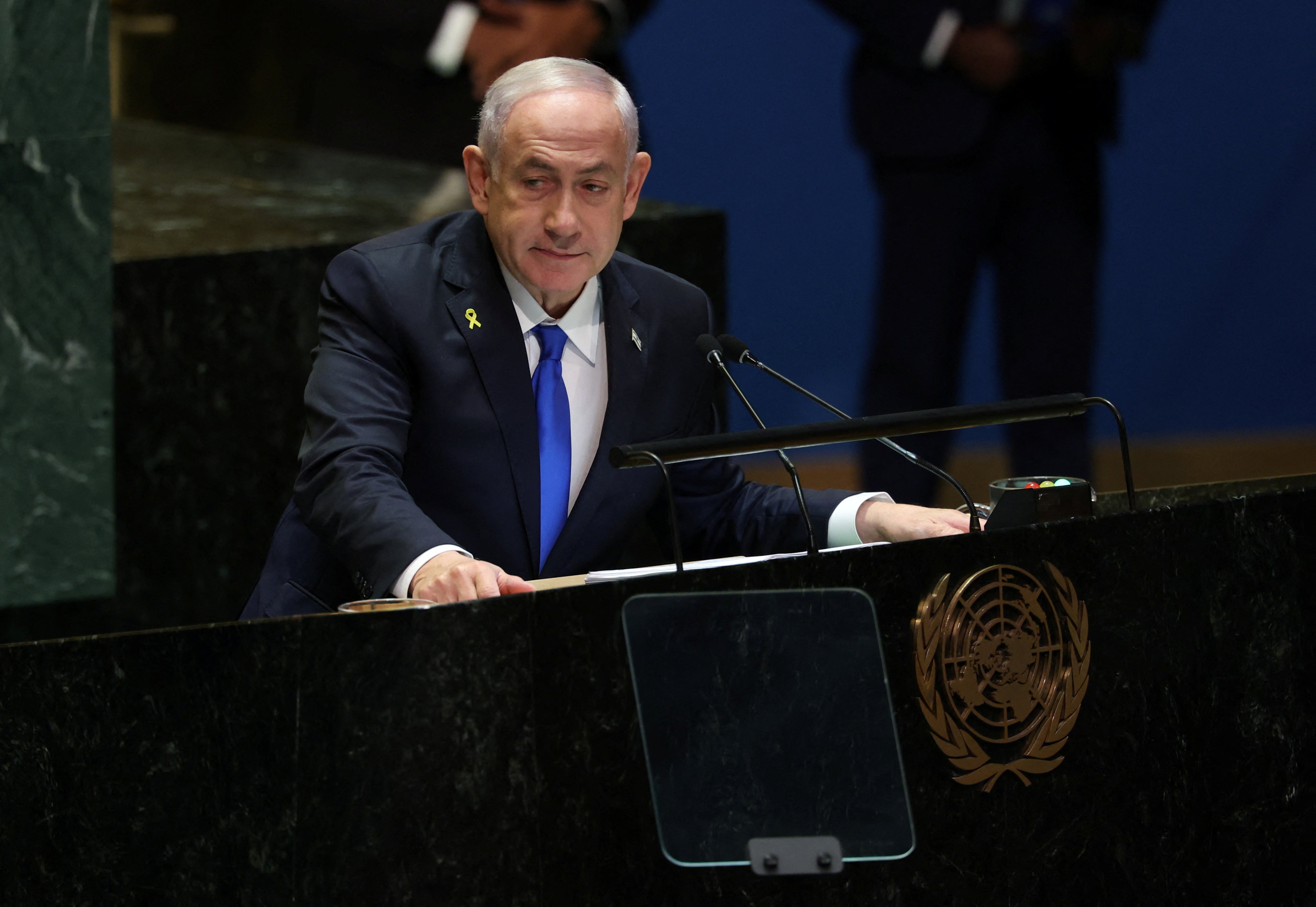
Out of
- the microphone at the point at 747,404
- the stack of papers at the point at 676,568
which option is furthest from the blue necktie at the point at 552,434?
the stack of papers at the point at 676,568

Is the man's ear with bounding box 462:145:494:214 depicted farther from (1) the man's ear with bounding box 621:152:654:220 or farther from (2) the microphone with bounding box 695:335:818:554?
(2) the microphone with bounding box 695:335:818:554

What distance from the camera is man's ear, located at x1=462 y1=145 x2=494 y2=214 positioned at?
2584 mm

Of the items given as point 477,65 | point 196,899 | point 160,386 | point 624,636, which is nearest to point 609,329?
point 624,636

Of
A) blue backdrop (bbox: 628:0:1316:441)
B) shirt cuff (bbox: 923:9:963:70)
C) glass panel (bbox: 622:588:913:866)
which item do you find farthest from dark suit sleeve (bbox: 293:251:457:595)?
blue backdrop (bbox: 628:0:1316:441)

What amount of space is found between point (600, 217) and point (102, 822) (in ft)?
3.74

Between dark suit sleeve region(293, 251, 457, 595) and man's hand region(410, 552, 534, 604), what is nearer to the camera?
man's hand region(410, 552, 534, 604)

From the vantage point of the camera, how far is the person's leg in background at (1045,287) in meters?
4.91

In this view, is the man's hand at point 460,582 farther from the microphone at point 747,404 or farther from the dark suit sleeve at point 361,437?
the microphone at point 747,404

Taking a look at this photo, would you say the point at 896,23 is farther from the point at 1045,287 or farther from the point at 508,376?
the point at 508,376

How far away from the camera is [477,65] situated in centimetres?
473

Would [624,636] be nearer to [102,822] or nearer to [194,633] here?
[194,633]

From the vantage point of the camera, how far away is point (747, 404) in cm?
222

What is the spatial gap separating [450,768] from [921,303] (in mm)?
3404

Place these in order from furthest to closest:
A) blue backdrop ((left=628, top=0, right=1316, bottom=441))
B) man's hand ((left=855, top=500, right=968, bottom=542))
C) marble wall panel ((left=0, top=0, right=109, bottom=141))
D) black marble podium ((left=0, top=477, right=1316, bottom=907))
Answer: blue backdrop ((left=628, top=0, right=1316, bottom=441)) < marble wall panel ((left=0, top=0, right=109, bottom=141)) < man's hand ((left=855, top=500, right=968, bottom=542)) < black marble podium ((left=0, top=477, right=1316, bottom=907))
